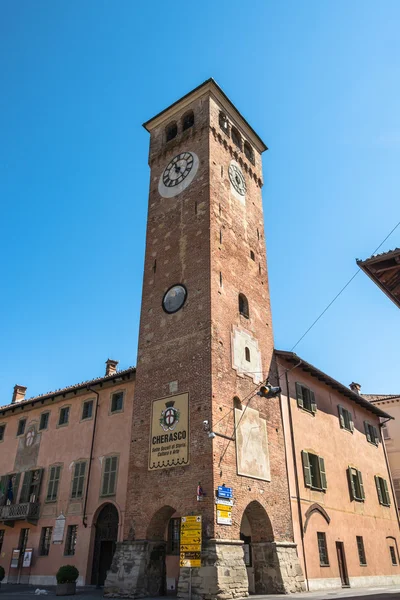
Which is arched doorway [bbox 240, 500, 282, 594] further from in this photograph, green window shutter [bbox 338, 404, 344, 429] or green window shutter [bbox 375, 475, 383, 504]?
green window shutter [bbox 375, 475, 383, 504]

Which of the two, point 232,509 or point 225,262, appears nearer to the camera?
point 232,509

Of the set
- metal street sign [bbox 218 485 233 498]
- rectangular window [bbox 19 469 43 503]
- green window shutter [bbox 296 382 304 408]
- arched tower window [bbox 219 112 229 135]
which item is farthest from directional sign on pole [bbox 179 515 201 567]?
arched tower window [bbox 219 112 229 135]

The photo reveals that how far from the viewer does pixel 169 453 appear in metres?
17.5

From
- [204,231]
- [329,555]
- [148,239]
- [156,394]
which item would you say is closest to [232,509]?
[156,394]

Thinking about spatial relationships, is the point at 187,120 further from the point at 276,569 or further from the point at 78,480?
the point at 276,569

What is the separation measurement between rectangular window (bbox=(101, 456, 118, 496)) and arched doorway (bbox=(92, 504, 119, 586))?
22.2 inches

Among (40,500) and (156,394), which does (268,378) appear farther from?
(40,500)

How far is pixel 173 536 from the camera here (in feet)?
60.6

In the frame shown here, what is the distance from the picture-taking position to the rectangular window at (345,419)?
25.9m

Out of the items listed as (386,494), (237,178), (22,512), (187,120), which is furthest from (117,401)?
(386,494)

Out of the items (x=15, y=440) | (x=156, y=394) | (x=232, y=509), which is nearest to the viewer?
(x=232, y=509)

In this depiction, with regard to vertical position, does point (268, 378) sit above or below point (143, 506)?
above

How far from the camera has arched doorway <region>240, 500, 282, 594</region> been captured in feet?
55.8

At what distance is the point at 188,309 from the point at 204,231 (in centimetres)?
365
